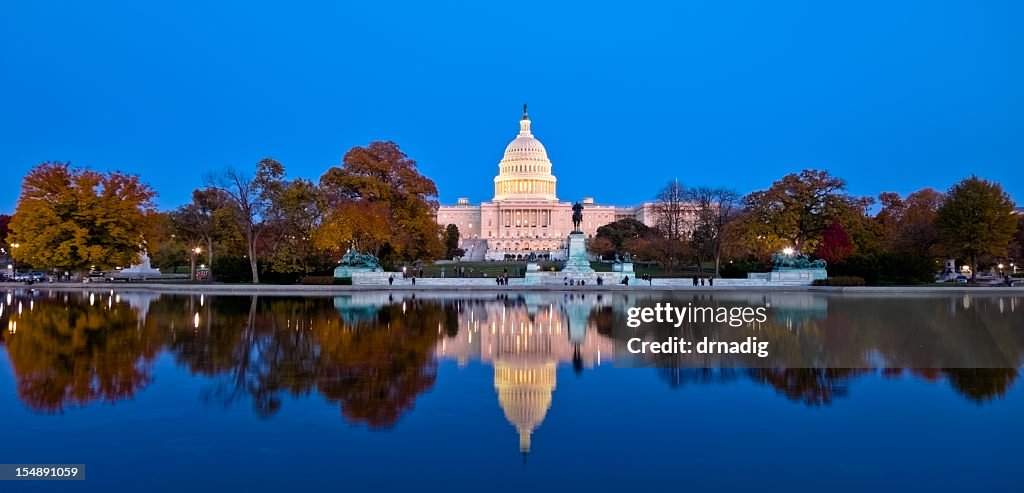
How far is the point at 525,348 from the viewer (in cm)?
1747

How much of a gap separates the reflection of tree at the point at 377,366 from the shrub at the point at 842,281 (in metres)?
31.0

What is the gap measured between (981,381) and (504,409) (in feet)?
27.2

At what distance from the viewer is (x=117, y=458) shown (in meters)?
8.66

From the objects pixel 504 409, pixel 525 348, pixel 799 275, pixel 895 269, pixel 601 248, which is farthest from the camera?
pixel 601 248

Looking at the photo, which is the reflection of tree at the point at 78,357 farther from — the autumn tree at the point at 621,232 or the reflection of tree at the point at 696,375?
the autumn tree at the point at 621,232

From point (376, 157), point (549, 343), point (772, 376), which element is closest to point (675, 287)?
point (376, 157)

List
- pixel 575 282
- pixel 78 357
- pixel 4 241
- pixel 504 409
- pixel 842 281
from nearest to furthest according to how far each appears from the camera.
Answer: pixel 504 409, pixel 78 357, pixel 842 281, pixel 575 282, pixel 4 241

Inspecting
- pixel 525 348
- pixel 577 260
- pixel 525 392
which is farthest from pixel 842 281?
pixel 525 392

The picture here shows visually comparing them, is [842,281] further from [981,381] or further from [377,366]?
[377,366]

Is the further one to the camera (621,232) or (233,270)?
(621,232)

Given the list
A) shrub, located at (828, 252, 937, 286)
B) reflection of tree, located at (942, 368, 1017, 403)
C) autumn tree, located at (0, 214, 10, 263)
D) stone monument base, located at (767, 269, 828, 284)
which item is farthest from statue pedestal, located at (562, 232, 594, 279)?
autumn tree, located at (0, 214, 10, 263)

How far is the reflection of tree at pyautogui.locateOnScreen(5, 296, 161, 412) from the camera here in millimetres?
12031

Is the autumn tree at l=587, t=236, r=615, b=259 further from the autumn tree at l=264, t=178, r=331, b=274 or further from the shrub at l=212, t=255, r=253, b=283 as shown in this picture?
the shrub at l=212, t=255, r=253, b=283

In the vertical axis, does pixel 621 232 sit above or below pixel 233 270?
above
